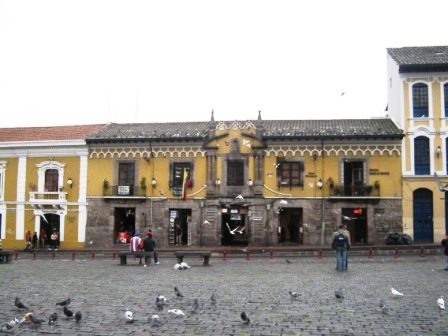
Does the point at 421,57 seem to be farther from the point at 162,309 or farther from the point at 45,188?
the point at 162,309

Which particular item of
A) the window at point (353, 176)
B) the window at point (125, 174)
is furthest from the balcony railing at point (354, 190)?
the window at point (125, 174)

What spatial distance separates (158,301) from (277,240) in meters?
20.3

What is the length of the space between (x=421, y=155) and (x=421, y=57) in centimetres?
579

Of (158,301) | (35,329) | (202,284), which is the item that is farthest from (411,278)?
(35,329)

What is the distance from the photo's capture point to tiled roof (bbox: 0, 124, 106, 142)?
33.6m

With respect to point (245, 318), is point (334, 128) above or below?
above

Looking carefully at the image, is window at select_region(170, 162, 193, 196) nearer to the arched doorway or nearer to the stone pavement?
the stone pavement

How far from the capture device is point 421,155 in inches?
1154

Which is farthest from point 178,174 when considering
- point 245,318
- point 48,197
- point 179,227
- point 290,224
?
point 245,318

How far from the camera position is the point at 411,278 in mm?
15648

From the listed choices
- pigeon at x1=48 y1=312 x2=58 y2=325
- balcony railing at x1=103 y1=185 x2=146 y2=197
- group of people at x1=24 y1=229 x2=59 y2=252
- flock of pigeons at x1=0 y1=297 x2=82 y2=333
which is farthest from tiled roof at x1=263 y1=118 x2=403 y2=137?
pigeon at x1=48 y1=312 x2=58 y2=325

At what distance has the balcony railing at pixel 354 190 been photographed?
2933cm

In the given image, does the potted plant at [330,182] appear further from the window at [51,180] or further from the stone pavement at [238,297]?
the window at [51,180]

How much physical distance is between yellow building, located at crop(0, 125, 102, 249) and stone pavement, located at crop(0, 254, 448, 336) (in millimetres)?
11975
